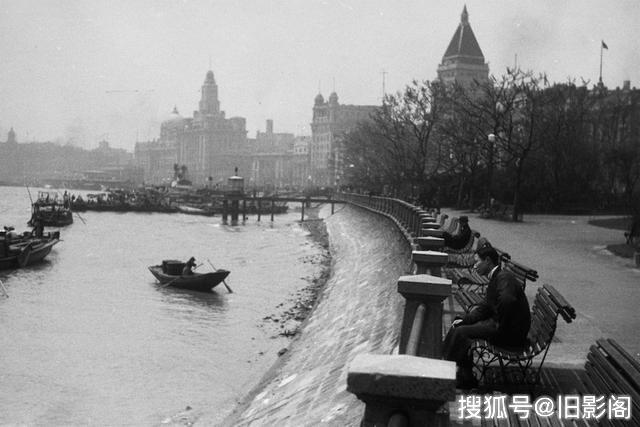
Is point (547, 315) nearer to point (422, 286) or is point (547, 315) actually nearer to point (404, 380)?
point (422, 286)

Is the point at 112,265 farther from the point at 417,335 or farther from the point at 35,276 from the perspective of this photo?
the point at 417,335

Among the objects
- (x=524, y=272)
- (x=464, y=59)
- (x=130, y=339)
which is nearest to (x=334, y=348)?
(x=524, y=272)

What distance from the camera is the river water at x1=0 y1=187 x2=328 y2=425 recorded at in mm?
18219

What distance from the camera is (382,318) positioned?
1858 cm

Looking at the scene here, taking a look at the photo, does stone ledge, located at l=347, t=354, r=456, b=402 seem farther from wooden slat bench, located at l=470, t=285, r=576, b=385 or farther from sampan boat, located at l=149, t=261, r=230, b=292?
sampan boat, located at l=149, t=261, r=230, b=292

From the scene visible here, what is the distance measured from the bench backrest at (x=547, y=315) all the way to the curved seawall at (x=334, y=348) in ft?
9.10

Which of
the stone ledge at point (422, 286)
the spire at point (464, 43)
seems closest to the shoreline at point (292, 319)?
the stone ledge at point (422, 286)

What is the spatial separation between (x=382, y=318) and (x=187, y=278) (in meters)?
20.6

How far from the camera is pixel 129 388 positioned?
19.6 m

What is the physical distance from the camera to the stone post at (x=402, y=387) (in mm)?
4062

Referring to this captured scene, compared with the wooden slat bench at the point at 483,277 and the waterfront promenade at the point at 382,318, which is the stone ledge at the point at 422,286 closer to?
the wooden slat bench at the point at 483,277

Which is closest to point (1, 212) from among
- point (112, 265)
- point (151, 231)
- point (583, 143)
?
point (151, 231)

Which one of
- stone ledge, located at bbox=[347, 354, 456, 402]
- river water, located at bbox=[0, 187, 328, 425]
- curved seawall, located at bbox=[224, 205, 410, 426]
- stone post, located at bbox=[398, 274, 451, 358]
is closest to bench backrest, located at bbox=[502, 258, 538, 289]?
stone post, located at bbox=[398, 274, 451, 358]

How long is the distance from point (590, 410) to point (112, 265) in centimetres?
4592
